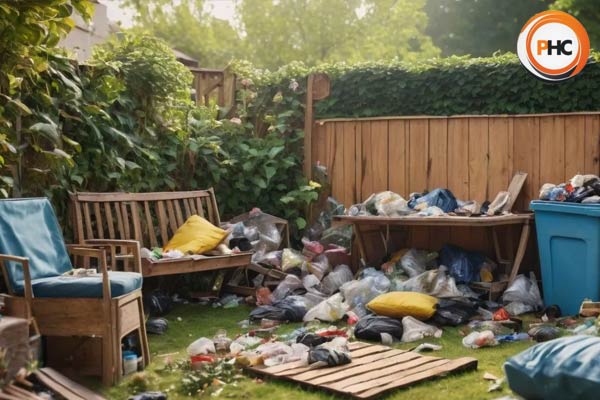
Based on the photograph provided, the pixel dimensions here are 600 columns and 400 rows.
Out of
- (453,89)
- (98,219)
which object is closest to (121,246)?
(98,219)

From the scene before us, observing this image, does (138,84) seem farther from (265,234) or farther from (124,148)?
(265,234)

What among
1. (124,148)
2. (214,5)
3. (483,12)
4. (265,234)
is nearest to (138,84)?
(124,148)

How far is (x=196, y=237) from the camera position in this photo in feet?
22.5

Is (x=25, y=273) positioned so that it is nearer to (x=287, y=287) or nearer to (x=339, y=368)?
(x=339, y=368)

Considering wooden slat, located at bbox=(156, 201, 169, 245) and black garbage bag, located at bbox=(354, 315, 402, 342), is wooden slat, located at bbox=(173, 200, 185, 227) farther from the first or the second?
black garbage bag, located at bbox=(354, 315, 402, 342)

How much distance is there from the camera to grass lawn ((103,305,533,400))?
14.0ft

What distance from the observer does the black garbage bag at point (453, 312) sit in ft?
19.6

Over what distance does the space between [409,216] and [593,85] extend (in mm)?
2081

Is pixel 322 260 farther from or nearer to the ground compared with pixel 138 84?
nearer to the ground

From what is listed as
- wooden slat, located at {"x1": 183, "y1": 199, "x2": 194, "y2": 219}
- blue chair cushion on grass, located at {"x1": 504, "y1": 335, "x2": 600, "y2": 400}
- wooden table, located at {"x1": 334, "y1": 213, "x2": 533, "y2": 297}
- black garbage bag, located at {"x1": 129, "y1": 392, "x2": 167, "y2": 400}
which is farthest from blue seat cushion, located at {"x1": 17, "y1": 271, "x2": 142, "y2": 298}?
wooden table, located at {"x1": 334, "y1": 213, "x2": 533, "y2": 297}

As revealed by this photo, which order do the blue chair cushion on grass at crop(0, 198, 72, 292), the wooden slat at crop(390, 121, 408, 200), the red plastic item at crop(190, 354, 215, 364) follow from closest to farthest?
the blue chair cushion on grass at crop(0, 198, 72, 292) → the red plastic item at crop(190, 354, 215, 364) → the wooden slat at crop(390, 121, 408, 200)

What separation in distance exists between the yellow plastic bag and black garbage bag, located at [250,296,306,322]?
61cm

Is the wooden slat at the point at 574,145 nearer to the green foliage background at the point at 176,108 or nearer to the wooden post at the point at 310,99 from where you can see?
the green foliage background at the point at 176,108

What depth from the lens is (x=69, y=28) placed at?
5.63 m
